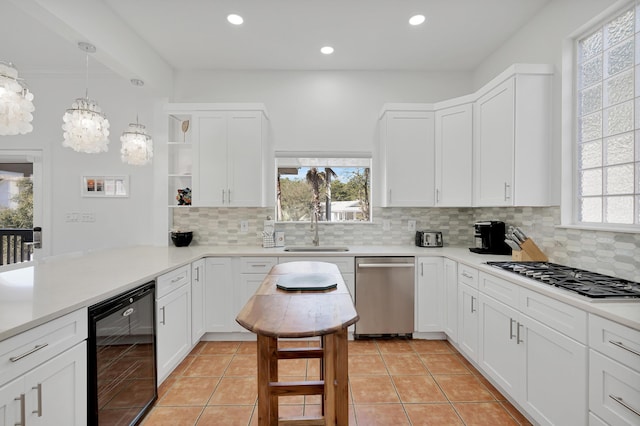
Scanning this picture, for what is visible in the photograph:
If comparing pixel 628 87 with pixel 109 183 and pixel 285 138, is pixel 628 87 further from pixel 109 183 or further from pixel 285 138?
pixel 109 183

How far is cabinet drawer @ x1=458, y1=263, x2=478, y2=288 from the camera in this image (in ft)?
8.14

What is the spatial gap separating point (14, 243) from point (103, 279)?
9.73 feet

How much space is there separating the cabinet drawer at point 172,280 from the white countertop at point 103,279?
2.5 inches

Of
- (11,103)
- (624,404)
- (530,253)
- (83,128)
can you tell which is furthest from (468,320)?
(11,103)

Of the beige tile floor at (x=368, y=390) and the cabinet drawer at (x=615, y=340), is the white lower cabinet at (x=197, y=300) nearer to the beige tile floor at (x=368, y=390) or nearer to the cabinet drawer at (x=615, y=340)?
the beige tile floor at (x=368, y=390)

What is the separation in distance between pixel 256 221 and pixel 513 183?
2.64 metres

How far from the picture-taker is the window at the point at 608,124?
1.91m

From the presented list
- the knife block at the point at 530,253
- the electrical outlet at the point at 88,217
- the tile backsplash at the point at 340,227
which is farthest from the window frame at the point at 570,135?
the electrical outlet at the point at 88,217

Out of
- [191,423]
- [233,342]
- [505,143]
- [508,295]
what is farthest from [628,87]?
[233,342]

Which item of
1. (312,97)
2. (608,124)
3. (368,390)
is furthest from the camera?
(312,97)

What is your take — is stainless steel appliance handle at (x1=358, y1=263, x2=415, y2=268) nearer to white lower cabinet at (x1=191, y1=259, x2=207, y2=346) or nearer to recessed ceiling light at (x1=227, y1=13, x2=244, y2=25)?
white lower cabinet at (x1=191, y1=259, x2=207, y2=346)

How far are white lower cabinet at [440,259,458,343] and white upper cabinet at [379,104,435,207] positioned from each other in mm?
749

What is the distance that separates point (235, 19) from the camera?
8.77 feet

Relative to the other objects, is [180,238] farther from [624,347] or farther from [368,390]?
[624,347]
